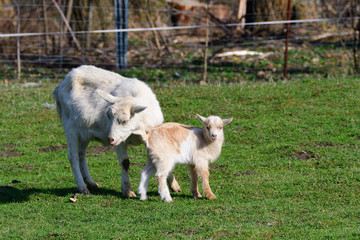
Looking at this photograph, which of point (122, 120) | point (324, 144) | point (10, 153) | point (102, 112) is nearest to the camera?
→ point (122, 120)

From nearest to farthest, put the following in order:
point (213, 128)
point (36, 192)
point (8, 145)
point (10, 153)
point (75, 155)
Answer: point (213, 128) < point (36, 192) < point (75, 155) < point (10, 153) < point (8, 145)

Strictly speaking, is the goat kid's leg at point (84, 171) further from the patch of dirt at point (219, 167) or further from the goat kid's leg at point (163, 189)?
the patch of dirt at point (219, 167)

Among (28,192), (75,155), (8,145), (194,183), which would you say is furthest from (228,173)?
(8,145)

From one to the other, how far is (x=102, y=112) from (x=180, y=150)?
124cm

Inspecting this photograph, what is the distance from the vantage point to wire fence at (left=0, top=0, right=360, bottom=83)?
1617cm

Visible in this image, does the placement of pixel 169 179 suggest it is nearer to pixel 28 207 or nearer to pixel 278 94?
pixel 28 207

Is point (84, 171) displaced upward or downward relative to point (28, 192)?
upward

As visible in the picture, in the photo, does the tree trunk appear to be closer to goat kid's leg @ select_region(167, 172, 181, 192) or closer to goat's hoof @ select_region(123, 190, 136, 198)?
goat kid's leg @ select_region(167, 172, 181, 192)

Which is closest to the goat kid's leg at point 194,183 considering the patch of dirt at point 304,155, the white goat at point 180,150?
the white goat at point 180,150

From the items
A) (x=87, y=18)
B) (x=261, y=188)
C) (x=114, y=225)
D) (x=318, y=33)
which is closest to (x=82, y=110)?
(x=114, y=225)

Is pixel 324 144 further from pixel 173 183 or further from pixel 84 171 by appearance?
pixel 84 171

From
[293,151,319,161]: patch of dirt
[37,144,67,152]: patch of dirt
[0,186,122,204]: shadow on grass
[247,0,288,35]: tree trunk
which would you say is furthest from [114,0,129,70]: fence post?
[0,186,122,204]: shadow on grass

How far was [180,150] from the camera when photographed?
700cm

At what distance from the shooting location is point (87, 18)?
18.6 meters
